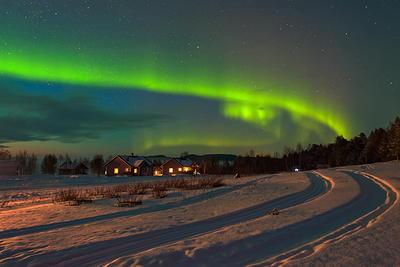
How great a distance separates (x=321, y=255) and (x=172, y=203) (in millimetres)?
11138

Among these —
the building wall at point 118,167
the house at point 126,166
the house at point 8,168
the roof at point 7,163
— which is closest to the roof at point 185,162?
the house at point 126,166

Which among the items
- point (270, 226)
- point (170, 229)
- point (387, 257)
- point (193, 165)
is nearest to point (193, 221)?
point (170, 229)

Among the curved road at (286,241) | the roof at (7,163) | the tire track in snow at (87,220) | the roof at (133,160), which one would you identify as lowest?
the curved road at (286,241)

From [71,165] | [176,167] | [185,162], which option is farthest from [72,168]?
[185,162]

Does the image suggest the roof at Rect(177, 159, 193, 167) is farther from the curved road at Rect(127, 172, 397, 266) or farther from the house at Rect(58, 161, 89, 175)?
the curved road at Rect(127, 172, 397, 266)

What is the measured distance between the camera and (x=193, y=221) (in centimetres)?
1206

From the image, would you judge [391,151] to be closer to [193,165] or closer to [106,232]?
[193,165]

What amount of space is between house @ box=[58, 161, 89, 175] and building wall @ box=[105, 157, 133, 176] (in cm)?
1770

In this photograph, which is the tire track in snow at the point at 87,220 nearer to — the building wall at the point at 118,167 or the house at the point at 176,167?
the building wall at the point at 118,167

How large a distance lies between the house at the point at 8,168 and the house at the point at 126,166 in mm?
26418

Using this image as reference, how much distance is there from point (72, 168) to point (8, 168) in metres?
41.3

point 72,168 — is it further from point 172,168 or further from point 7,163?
point 7,163

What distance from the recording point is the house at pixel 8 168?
266ft

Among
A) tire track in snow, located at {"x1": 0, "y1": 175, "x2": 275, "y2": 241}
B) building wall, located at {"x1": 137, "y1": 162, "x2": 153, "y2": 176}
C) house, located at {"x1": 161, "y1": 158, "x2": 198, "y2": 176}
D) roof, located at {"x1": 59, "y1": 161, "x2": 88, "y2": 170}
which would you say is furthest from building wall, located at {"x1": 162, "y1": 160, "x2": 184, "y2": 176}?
tire track in snow, located at {"x1": 0, "y1": 175, "x2": 275, "y2": 241}
